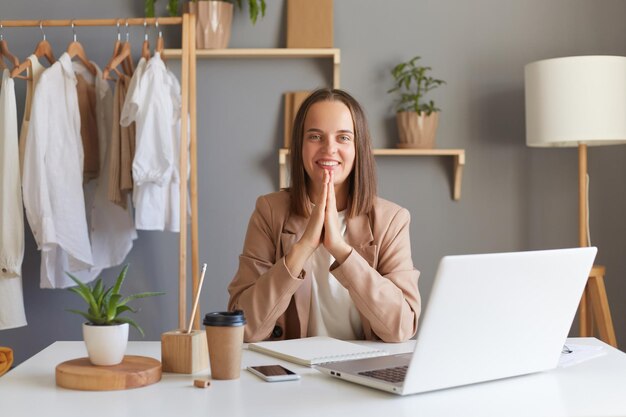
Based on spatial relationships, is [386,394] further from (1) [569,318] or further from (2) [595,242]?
(2) [595,242]

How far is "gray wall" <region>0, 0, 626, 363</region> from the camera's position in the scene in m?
3.45

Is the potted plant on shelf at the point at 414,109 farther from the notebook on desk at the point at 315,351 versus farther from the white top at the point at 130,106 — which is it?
the notebook on desk at the point at 315,351

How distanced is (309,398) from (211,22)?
2.38 metres

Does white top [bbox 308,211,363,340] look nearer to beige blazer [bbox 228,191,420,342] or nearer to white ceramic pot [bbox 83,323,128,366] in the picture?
beige blazer [bbox 228,191,420,342]

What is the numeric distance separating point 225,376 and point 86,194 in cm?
208

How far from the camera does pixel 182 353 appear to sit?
1.35 meters

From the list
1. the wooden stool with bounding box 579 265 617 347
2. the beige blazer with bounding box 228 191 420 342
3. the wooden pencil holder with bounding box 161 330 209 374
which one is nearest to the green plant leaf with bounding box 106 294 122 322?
the wooden pencil holder with bounding box 161 330 209 374

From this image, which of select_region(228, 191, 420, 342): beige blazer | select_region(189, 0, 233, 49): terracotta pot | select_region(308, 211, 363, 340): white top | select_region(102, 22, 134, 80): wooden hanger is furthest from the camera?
select_region(189, 0, 233, 49): terracotta pot

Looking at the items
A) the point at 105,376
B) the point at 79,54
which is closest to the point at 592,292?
the point at 79,54

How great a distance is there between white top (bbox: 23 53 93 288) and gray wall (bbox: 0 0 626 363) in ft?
1.78

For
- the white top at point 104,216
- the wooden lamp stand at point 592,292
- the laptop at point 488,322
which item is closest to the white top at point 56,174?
the white top at point 104,216

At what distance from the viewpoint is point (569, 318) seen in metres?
1.36

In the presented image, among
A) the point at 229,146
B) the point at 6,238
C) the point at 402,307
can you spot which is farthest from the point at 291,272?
the point at 229,146

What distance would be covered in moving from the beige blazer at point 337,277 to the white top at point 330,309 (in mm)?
26
